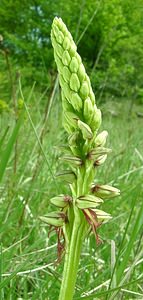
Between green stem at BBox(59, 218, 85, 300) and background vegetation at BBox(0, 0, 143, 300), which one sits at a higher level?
green stem at BBox(59, 218, 85, 300)

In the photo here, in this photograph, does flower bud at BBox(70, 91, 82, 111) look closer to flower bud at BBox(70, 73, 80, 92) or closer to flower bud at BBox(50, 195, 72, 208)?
flower bud at BBox(70, 73, 80, 92)

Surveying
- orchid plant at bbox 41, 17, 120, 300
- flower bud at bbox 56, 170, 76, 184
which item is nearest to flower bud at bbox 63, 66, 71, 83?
orchid plant at bbox 41, 17, 120, 300

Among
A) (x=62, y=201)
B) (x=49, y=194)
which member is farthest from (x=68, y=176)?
(x=49, y=194)

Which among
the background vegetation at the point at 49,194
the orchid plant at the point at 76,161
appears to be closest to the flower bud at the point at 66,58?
the orchid plant at the point at 76,161

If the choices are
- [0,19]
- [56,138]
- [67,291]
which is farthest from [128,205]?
[0,19]

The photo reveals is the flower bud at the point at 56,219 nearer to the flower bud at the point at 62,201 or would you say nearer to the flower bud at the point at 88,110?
the flower bud at the point at 62,201

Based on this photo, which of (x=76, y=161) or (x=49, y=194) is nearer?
(x=76, y=161)

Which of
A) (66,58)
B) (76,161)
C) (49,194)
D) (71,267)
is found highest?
(66,58)

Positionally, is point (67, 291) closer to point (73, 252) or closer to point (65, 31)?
point (73, 252)

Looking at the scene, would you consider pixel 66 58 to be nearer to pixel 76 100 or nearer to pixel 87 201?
pixel 76 100
